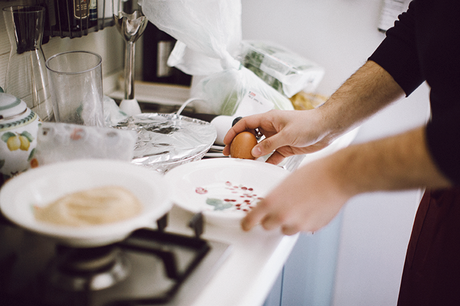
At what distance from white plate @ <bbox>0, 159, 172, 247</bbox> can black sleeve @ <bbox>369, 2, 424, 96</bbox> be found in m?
0.63

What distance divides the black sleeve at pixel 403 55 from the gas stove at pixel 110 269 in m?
0.59

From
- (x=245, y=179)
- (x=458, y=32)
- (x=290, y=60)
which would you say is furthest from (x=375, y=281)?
(x=458, y=32)

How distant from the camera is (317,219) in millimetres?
500

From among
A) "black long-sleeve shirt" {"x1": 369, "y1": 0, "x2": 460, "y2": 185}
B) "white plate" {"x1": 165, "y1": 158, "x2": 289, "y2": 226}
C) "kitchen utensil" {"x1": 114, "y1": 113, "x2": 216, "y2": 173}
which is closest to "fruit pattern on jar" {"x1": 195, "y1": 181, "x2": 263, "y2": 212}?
"white plate" {"x1": 165, "y1": 158, "x2": 289, "y2": 226}

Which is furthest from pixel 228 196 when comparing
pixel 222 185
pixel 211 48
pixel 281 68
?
pixel 281 68

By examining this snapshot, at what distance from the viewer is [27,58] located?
0.78m

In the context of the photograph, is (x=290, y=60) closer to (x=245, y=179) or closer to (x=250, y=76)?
(x=250, y=76)

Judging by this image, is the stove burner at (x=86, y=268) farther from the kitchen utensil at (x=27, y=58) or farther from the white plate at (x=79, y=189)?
the kitchen utensil at (x=27, y=58)

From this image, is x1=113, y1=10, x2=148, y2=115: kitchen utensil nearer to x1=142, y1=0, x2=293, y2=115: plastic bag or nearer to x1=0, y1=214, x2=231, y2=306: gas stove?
x1=142, y1=0, x2=293, y2=115: plastic bag

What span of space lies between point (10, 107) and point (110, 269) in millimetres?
321

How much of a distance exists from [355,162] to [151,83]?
40.9 inches

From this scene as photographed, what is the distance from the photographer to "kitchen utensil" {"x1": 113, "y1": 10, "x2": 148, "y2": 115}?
99cm

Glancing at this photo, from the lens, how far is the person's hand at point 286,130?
2.61 ft

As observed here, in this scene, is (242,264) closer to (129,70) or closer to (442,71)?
(442,71)
